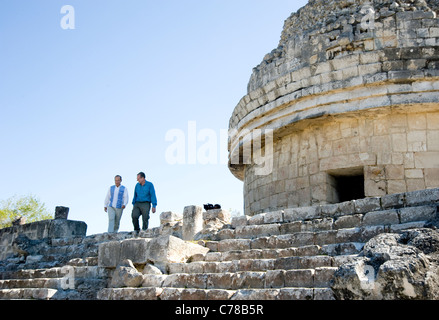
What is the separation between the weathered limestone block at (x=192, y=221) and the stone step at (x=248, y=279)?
7.27 feet

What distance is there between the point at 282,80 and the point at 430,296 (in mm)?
7019

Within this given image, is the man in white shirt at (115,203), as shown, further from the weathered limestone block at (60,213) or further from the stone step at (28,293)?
the stone step at (28,293)

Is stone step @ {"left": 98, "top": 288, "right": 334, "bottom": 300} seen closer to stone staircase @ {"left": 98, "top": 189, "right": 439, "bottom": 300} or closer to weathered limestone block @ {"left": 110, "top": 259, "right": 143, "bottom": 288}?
stone staircase @ {"left": 98, "top": 189, "right": 439, "bottom": 300}

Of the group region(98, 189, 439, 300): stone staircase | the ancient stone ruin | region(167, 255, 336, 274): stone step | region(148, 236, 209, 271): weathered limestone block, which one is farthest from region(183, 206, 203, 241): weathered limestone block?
region(167, 255, 336, 274): stone step

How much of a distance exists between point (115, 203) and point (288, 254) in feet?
19.8

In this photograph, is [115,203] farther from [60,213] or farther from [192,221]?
[192,221]

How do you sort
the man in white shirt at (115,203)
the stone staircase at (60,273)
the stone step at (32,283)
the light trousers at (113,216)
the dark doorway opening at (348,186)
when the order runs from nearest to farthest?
1. the stone staircase at (60,273)
2. the stone step at (32,283)
3. the dark doorway opening at (348,186)
4. the man in white shirt at (115,203)
5. the light trousers at (113,216)

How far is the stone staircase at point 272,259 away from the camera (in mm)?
5281

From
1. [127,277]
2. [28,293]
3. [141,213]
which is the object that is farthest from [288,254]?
[141,213]

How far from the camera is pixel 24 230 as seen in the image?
39.3ft

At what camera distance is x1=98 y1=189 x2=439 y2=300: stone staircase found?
520 centimetres

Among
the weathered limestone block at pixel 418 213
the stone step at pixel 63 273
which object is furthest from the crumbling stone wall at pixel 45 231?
the weathered limestone block at pixel 418 213

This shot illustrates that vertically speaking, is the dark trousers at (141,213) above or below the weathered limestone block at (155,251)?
above
